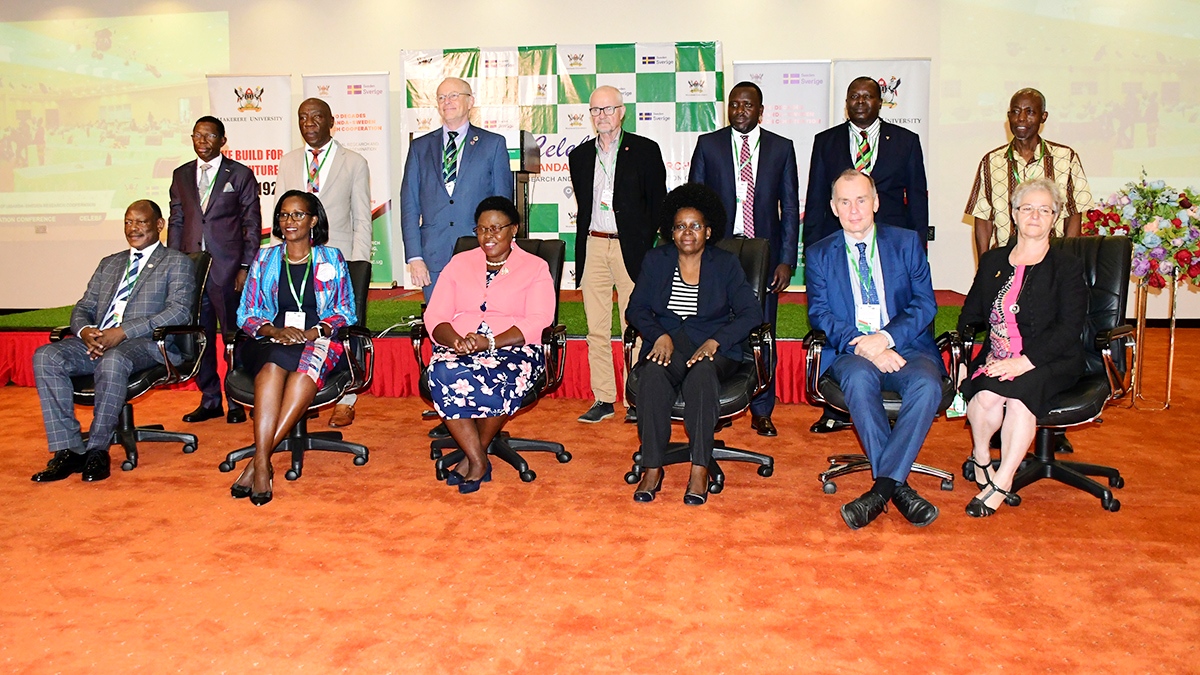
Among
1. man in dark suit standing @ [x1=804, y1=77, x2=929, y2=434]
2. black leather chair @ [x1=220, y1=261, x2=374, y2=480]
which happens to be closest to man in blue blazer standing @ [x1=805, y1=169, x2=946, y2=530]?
man in dark suit standing @ [x1=804, y1=77, x2=929, y2=434]

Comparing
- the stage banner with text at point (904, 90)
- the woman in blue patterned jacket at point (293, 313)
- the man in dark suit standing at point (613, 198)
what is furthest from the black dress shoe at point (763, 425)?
the stage banner with text at point (904, 90)

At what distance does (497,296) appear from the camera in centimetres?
418

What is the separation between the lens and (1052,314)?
3699mm

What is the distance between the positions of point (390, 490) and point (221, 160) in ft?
8.08

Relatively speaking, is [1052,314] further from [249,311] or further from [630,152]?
[249,311]

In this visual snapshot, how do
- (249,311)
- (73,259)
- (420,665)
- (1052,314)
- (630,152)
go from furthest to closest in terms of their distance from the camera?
(73,259), (630,152), (249,311), (1052,314), (420,665)

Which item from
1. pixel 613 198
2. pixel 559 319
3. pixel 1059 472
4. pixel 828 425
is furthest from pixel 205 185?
pixel 1059 472

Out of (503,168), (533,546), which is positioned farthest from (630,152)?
(533,546)

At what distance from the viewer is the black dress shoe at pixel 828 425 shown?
504 cm

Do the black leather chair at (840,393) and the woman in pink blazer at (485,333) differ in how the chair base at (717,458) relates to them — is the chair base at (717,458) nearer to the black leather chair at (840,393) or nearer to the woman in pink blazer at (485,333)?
the black leather chair at (840,393)

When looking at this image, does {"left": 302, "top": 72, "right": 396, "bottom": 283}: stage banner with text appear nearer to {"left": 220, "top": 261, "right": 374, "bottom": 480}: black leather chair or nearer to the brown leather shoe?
the brown leather shoe

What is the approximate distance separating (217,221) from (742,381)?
3171mm

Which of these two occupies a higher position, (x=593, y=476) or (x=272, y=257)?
(x=272, y=257)

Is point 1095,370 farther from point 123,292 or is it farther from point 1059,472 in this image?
point 123,292
